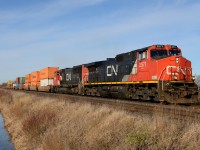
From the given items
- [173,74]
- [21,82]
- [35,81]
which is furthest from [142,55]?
[21,82]

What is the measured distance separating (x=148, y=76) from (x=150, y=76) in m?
0.20

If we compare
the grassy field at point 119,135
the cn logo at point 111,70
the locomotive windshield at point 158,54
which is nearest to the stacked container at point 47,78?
the cn logo at point 111,70

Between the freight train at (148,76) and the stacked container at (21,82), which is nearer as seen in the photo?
the freight train at (148,76)

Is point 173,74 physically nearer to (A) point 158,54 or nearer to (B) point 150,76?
(B) point 150,76

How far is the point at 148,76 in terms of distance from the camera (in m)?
18.4

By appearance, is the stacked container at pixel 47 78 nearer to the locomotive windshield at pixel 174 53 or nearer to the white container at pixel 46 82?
the white container at pixel 46 82

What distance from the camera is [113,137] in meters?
8.38

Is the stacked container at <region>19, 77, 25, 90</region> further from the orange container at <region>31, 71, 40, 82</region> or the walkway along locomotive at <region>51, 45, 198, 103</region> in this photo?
the walkway along locomotive at <region>51, 45, 198, 103</region>

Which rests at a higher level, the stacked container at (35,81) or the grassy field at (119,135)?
the stacked container at (35,81)

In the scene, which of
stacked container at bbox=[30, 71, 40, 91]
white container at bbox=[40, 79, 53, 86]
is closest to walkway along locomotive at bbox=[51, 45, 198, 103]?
white container at bbox=[40, 79, 53, 86]

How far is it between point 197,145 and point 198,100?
1048 cm

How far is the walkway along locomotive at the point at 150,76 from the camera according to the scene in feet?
54.0

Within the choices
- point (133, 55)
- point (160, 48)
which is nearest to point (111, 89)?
point (133, 55)

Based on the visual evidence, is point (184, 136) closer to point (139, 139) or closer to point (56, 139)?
point (139, 139)
